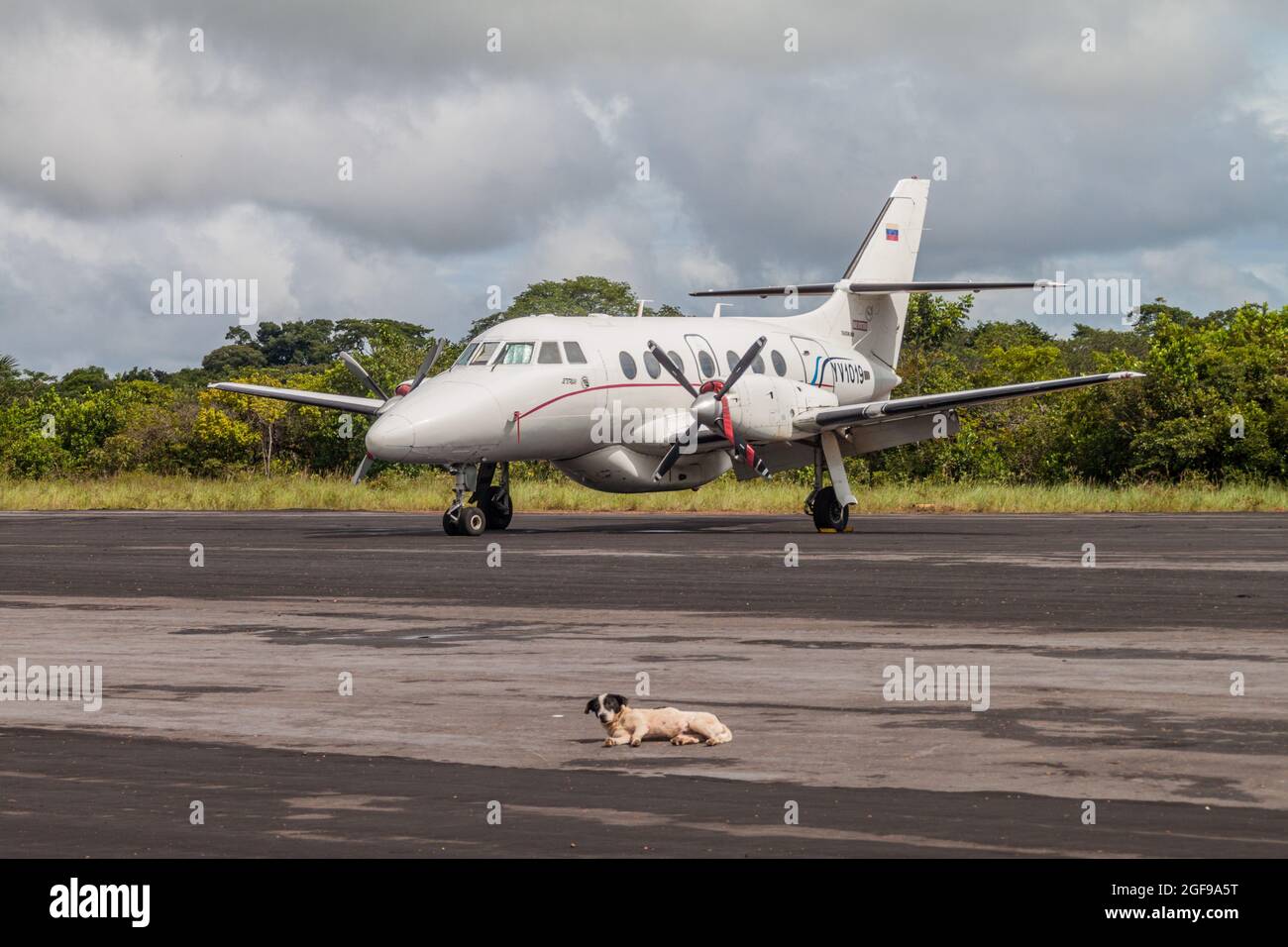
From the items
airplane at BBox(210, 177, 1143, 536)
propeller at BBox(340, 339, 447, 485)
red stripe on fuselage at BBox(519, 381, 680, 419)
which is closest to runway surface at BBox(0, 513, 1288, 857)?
airplane at BBox(210, 177, 1143, 536)

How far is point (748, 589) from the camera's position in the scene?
67.7ft

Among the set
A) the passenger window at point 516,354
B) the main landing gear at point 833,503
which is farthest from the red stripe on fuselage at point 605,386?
the main landing gear at point 833,503

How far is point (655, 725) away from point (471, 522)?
21.9 m

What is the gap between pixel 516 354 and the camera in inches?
1260

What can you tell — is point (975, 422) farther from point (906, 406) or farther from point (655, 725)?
point (655, 725)

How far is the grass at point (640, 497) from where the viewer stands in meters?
43.4

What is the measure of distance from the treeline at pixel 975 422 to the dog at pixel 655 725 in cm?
4102

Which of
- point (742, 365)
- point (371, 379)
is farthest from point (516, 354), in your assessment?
point (371, 379)

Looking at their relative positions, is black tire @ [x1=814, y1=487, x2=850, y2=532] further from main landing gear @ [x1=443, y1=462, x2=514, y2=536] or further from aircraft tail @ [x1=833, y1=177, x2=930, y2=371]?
aircraft tail @ [x1=833, y1=177, x2=930, y2=371]

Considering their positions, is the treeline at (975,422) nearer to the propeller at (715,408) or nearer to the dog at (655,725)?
the propeller at (715,408)

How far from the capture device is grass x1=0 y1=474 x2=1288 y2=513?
143 ft

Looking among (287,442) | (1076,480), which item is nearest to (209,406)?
(287,442)

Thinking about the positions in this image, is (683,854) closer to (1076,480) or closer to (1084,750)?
(1084,750)
